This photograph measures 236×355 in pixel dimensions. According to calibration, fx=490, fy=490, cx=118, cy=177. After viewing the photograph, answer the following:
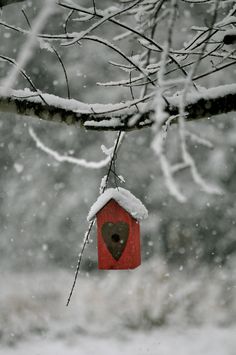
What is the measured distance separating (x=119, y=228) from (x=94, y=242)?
319 inches

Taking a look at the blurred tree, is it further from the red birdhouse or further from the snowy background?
the red birdhouse

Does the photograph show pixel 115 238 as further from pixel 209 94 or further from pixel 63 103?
pixel 209 94

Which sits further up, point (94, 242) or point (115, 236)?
point (94, 242)

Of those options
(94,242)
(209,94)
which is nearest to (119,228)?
(209,94)

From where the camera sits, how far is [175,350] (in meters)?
7.79

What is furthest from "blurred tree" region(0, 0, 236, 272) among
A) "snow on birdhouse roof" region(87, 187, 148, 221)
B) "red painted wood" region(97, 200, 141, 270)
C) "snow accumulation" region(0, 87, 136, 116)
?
"snow accumulation" region(0, 87, 136, 116)

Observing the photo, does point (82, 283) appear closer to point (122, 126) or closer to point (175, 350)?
point (175, 350)

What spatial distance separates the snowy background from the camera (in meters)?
8.75

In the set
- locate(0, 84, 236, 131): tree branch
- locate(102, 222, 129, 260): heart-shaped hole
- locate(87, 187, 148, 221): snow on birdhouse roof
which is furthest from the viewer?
locate(102, 222, 129, 260): heart-shaped hole

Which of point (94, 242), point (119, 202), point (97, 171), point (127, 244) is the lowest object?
point (127, 244)

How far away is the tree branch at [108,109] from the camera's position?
200 cm

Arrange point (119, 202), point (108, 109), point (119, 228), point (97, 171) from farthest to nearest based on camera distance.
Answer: point (97, 171), point (119, 228), point (119, 202), point (108, 109)

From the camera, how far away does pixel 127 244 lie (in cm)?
292

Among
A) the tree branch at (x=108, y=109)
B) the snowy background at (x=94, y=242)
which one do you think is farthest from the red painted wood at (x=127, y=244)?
the snowy background at (x=94, y=242)
